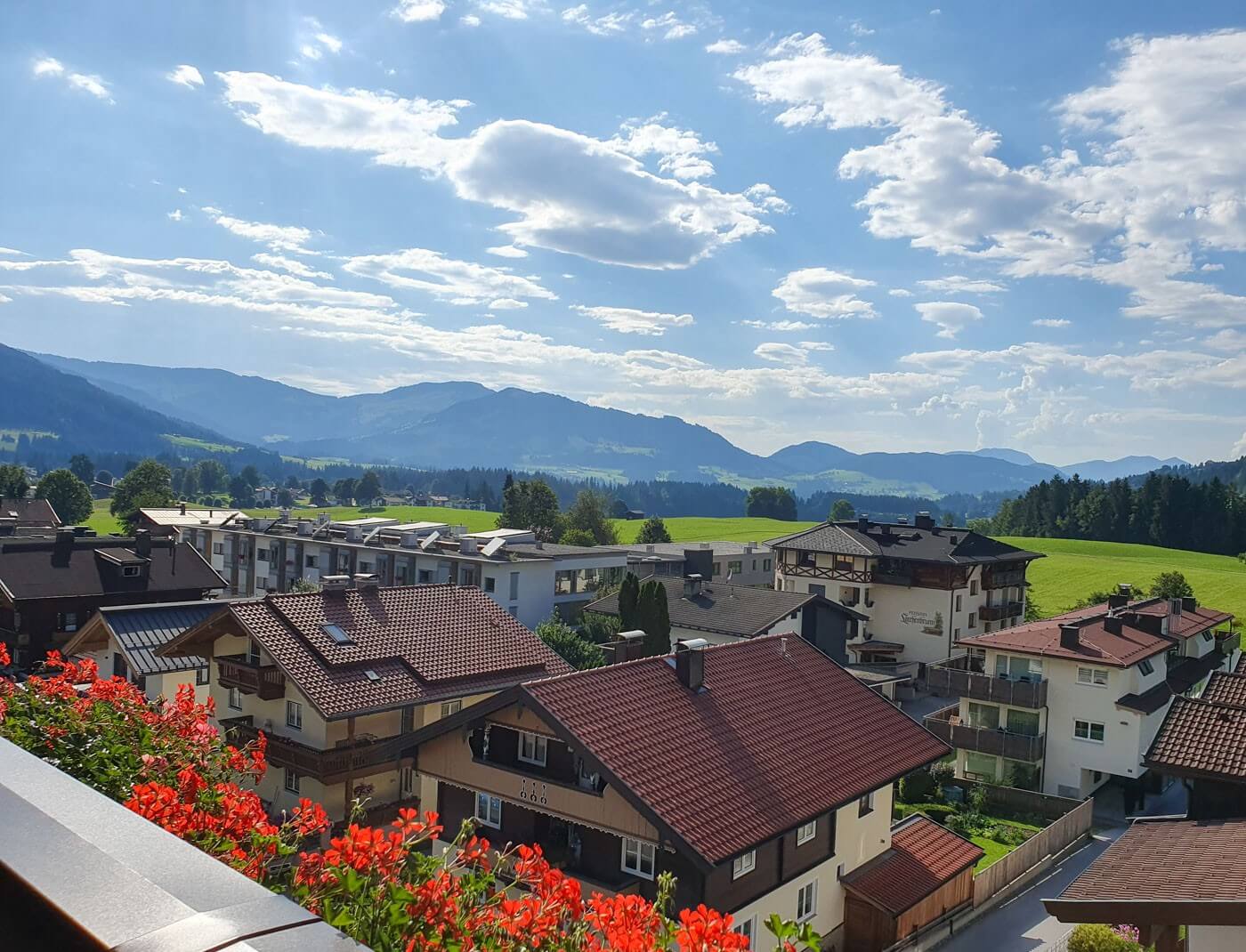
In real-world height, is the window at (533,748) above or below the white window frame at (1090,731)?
above

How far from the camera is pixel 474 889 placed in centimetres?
479

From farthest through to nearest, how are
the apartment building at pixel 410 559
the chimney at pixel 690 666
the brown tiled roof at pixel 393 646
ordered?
the apartment building at pixel 410 559 < the brown tiled roof at pixel 393 646 < the chimney at pixel 690 666

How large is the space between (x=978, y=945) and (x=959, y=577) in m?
39.2

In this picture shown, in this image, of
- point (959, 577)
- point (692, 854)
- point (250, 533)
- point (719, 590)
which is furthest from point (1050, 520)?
point (692, 854)

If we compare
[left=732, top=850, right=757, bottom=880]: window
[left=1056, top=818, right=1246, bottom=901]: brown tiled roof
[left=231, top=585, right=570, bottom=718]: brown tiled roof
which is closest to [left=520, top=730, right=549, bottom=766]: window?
[left=732, top=850, right=757, bottom=880]: window

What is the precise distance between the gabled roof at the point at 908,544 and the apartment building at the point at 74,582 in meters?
39.9

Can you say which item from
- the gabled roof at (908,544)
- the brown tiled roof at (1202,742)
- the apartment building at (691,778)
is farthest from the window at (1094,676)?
the gabled roof at (908,544)

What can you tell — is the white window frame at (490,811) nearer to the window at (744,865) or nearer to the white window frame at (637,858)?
the white window frame at (637,858)

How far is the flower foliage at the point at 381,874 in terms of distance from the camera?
4156 mm

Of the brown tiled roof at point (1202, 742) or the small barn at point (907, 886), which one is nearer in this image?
the brown tiled roof at point (1202, 742)

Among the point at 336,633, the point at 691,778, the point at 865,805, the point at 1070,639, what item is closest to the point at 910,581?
the point at 1070,639

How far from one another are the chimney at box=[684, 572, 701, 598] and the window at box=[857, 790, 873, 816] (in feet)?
106

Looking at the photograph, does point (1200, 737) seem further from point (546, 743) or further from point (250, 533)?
point (250, 533)

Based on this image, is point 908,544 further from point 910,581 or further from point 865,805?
point 865,805
